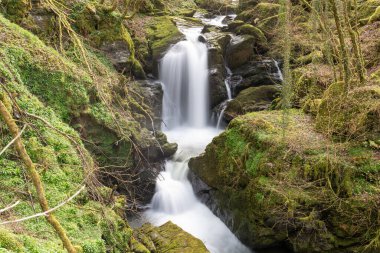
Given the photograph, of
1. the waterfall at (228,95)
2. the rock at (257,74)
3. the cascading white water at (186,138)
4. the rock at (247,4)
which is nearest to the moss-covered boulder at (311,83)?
the rock at (257,74)

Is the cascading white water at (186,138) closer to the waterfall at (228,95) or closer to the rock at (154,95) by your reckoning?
the waterfall at (228,95)

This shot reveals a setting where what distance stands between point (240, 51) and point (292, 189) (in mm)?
9201

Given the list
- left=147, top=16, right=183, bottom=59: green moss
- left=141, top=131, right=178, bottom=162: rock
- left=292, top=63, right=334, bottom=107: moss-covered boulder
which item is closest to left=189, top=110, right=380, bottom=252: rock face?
left=292, top=63, right=334, bottom=107: moss-covered boulder

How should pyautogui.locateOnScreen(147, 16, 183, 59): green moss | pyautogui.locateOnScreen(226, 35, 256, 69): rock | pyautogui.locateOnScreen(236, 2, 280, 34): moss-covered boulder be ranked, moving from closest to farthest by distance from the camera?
1. pyautogui.locateOnScreen(147, 16, 183, 59): green moss
2. pyautogui.locateOnScreen(226, 35, 256, 69): rock
3. pyautogui.locateOnScreen(236, 2, 280, 34): moss-covered boulder

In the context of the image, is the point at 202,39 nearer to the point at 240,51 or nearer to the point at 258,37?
the point at 240,51

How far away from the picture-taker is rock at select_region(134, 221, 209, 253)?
254 inches

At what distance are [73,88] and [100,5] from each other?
14.0 ft

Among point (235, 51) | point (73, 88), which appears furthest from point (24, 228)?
point (235, 51)

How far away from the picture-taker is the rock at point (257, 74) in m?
14.0

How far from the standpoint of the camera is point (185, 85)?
1410 centimetres

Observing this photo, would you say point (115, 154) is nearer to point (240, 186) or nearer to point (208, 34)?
point (240, 186)

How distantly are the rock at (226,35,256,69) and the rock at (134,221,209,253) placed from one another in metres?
9.41

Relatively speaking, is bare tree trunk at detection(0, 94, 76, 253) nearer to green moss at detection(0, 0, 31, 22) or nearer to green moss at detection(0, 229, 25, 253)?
green moss at detection(0, 229, 25, 253)

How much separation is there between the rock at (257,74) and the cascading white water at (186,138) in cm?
151
